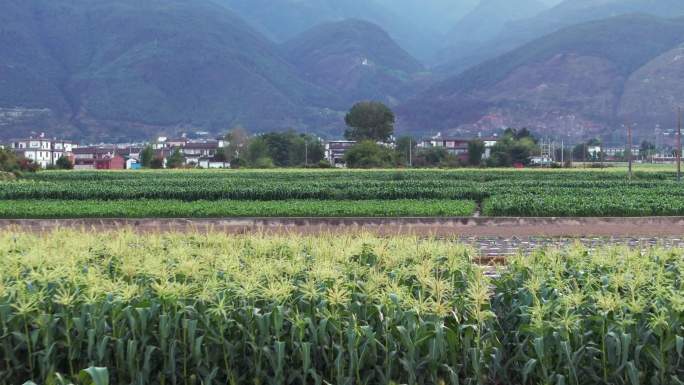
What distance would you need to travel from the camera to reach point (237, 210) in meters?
26.3

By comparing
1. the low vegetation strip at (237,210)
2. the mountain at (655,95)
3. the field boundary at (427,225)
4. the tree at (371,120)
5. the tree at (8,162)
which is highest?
the mountain at (655,95)

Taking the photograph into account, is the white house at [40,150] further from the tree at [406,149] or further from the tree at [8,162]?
the tree at [8,162]

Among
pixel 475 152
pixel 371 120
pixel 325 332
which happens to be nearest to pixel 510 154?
pixel 475 152

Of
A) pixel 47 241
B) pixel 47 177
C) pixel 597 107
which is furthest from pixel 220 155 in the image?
pixel 47 241

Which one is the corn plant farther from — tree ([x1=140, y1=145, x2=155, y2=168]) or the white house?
the white house

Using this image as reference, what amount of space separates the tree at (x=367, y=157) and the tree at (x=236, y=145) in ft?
81.2

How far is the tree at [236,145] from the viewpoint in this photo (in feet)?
334

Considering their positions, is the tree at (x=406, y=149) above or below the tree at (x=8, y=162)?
above

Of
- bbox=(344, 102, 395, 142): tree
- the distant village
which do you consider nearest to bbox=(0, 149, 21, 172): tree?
the distant village

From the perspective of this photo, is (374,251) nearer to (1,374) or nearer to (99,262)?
(99,262)

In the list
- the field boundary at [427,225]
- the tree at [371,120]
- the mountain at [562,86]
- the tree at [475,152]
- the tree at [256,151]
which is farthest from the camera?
the mountain at [562,86]

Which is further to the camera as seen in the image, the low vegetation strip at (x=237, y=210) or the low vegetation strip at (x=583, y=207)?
the low vegetation strip at (x=237, y=210)

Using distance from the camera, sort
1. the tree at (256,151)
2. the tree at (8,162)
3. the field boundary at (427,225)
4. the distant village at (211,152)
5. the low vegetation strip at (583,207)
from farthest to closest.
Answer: the distant village at (211,152) < the tree at (256,151) < the tree at (8,162) < the low vegetation strip at (583,207) < the field boundary at (427,225)

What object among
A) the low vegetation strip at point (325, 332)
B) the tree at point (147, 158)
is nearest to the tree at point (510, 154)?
the tree at point (147, 158)
